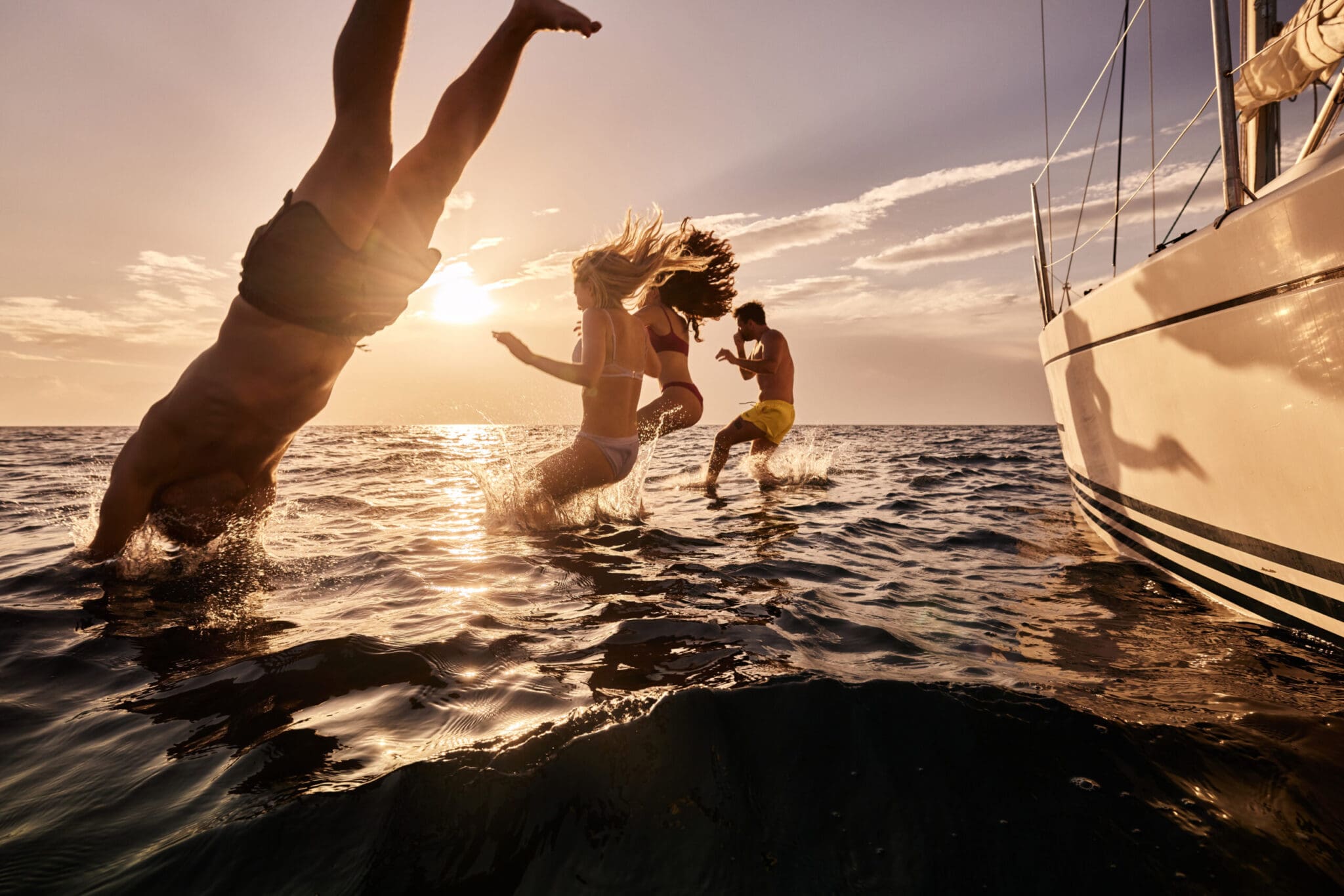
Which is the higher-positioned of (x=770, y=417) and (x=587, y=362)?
(x=587, y=362)

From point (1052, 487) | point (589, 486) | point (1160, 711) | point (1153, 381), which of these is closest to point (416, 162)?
point (589, 486)

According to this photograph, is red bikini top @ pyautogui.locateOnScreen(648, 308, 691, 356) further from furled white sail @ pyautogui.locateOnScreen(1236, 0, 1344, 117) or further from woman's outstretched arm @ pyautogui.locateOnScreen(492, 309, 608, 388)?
furled white sail @ pyautogui.locateOnScreen(1236, 0, 1344, 117)

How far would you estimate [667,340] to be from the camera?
18.9 ft

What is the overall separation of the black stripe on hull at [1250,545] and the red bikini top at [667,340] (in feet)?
11.8

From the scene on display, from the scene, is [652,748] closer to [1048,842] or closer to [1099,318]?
[1048,842]

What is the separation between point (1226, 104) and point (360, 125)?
3.36 meters

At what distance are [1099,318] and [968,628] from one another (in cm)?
216

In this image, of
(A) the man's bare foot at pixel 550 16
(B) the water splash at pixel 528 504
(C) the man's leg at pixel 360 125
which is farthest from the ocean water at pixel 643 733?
(A) the man's bare foot at pixel 550 16

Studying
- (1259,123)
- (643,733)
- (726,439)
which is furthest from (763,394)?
(643,733)

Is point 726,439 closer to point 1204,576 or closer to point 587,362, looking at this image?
point 587,362

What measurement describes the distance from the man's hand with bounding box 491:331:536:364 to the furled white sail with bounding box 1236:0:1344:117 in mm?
3742

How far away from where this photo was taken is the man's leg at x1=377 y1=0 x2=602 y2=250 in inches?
86.0

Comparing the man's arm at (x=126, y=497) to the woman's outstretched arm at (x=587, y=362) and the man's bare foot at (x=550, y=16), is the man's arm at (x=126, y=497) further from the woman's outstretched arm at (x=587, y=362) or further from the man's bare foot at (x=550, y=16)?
the man's bare foot at (x=550, y=16)

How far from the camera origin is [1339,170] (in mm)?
1647
